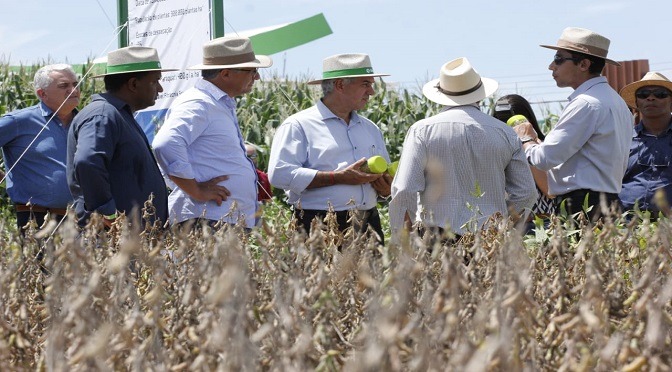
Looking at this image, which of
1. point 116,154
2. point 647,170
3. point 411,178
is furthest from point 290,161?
point 647,170

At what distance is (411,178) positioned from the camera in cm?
457

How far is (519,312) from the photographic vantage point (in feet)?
6.78

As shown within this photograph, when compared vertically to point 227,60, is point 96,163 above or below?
below

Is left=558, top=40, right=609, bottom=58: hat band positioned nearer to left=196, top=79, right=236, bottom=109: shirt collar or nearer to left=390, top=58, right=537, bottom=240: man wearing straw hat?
left=390, top=58, right=537, bottom=240: man wearing straw hat

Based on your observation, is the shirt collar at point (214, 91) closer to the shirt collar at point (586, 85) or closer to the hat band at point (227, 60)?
the hat band at point (227, 60)

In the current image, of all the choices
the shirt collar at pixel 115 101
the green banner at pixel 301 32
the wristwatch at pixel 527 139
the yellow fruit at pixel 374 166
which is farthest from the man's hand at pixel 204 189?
the green banner at pixel 301 32

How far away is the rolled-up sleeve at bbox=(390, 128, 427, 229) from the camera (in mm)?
4562

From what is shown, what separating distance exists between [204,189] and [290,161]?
2.05ft

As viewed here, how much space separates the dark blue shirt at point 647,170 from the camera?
5.99m

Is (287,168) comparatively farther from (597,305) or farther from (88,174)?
(597,305)

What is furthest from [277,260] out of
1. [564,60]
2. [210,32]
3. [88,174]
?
[210,32]

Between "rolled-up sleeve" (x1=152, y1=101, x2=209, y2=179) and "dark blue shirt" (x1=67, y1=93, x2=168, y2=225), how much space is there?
80 mm

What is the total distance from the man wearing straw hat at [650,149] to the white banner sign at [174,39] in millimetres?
3008

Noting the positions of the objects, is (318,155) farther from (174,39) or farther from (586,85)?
(174,39)
